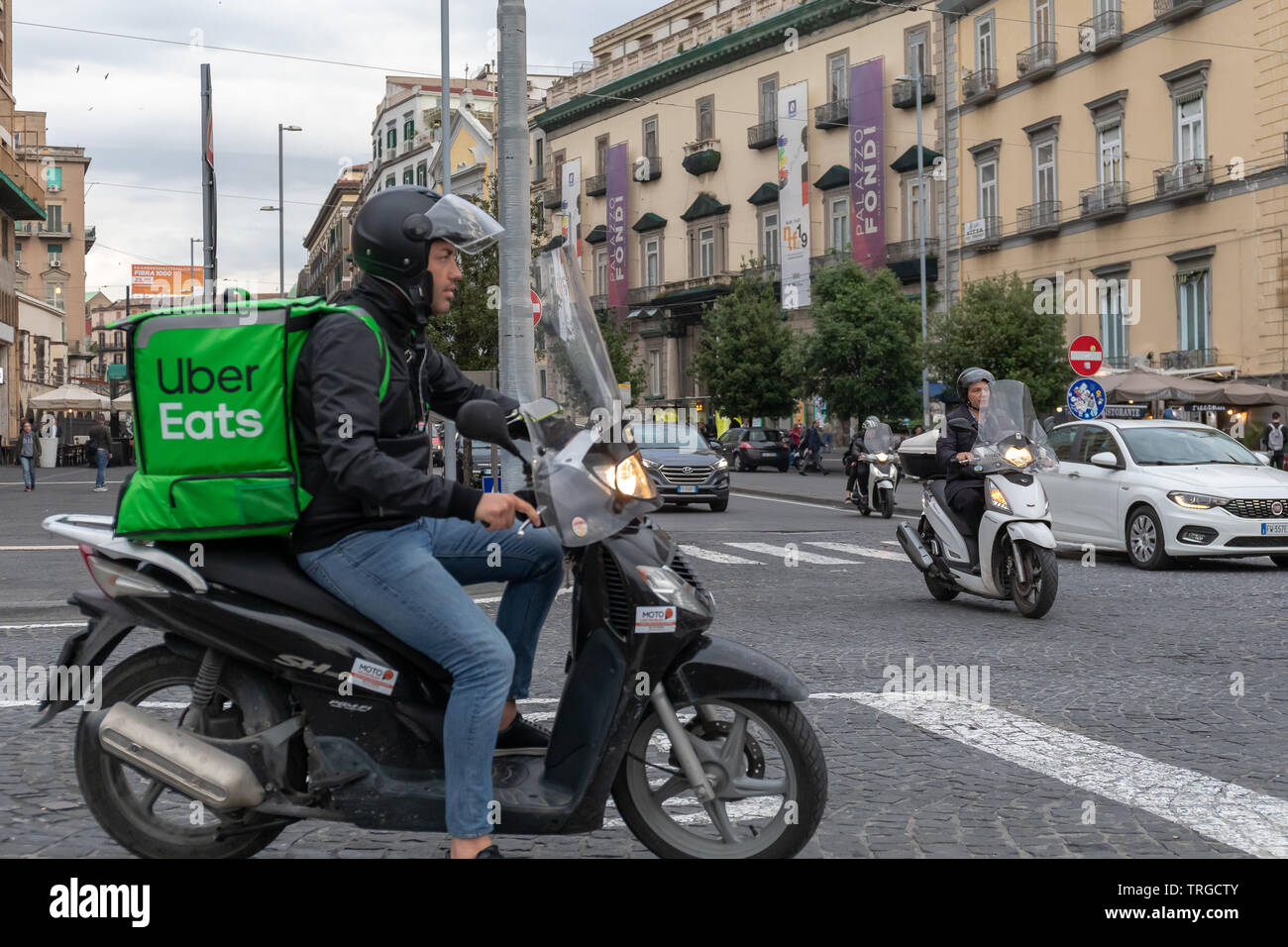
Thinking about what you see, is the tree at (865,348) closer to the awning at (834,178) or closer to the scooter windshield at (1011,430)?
the awning at (834,178)

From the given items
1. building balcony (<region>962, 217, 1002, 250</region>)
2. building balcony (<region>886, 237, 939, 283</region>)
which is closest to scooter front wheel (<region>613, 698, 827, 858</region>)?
building balcony (<region>962, 217, 1002, 250</region>)

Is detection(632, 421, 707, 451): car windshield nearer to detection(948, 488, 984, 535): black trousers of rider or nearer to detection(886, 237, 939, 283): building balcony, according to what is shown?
detection(948, 488, 984, 535): black trousers of rider

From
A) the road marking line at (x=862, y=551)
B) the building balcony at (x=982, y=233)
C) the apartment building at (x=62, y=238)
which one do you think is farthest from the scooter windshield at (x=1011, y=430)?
the apartment building at (x=62, y=238)

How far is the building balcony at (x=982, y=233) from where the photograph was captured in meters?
43.4

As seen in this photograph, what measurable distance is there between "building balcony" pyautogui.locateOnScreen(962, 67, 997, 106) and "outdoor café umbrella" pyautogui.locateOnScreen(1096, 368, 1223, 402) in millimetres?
13586

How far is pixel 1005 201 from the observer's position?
43031 millimetres

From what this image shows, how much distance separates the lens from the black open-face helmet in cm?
398

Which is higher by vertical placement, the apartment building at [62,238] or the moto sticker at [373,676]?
the apartment building at [62,238]

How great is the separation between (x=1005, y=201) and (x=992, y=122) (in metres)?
2.35

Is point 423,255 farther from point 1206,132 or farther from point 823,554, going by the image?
point 1206,132

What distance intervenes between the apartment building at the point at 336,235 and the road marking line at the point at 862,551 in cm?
8240

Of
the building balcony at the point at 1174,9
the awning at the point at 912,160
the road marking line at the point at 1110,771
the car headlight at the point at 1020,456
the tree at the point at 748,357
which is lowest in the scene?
the road marking line at the point at 1110,771
